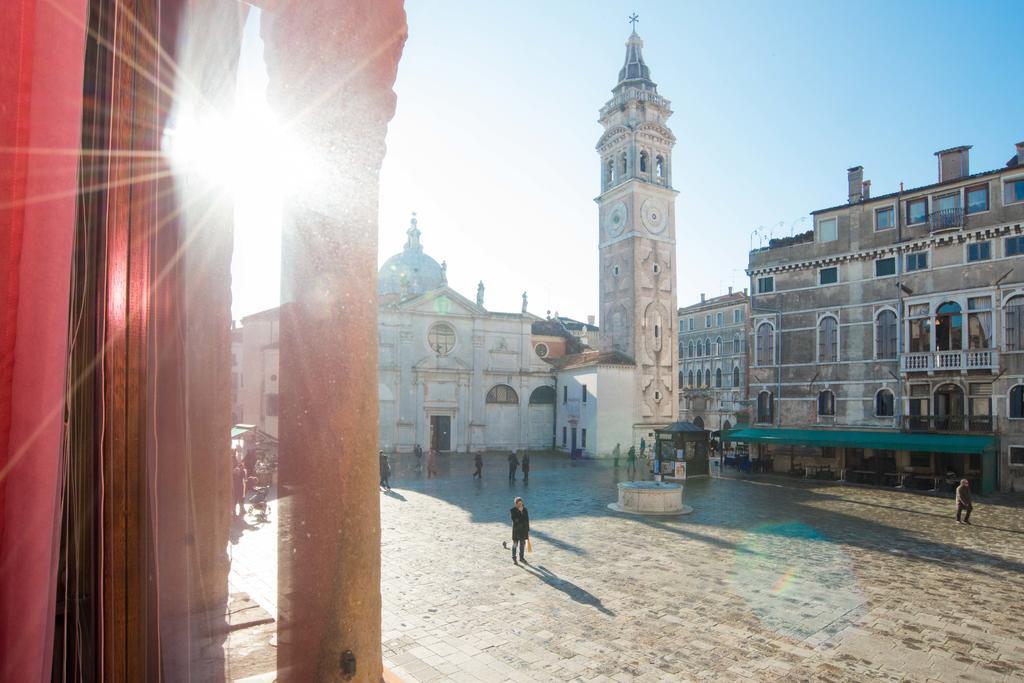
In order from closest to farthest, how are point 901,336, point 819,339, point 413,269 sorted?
point 901,336, point 819,339, point 413,269

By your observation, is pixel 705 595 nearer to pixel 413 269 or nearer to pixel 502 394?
pixel 502 394

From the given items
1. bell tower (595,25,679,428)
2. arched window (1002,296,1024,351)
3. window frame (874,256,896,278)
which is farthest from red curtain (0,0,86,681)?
bell tower (595,25,679,428)

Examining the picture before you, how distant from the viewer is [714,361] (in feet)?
180

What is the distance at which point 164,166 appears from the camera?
102 inches

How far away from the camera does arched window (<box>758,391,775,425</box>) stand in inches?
1169

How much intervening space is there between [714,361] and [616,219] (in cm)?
2099

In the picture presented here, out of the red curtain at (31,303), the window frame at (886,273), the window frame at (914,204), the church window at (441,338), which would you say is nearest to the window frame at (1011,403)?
the window frame at (886,273)

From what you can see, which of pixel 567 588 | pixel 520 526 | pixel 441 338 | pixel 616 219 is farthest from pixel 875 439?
pixel 441 338

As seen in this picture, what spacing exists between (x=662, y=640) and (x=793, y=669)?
1598 millimetres

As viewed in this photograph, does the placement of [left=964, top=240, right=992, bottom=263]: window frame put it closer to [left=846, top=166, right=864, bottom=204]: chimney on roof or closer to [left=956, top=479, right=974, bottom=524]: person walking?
[left=846, top=166, right=864, bottom=204]: chimney on roof

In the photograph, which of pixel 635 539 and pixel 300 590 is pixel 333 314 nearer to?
pixel 300 590

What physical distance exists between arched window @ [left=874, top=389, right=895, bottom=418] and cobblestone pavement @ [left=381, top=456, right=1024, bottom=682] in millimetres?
7565

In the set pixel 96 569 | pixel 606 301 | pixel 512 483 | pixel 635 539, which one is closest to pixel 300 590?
pixel 96 569

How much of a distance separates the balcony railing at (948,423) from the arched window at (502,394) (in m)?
22.0
